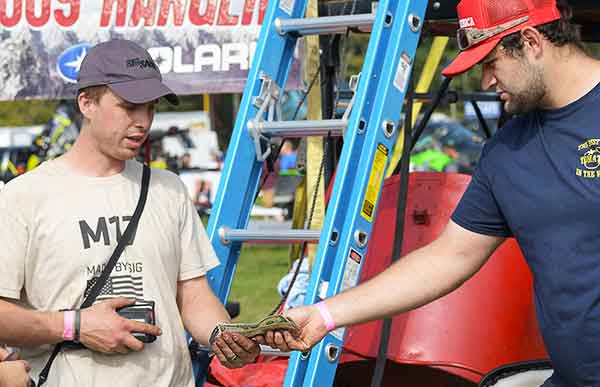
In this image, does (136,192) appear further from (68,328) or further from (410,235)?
(410,235)

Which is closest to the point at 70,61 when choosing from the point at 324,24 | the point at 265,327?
the point at 324,24

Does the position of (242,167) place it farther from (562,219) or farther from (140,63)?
(562,219)

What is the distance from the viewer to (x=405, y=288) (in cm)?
353

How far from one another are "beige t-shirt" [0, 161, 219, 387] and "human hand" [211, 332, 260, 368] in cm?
17

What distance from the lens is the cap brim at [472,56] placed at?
3.22m

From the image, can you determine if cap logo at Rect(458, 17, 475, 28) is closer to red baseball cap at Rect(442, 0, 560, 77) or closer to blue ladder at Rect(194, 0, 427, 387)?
red baseball cap at Rect(442, 0, 560, 77)

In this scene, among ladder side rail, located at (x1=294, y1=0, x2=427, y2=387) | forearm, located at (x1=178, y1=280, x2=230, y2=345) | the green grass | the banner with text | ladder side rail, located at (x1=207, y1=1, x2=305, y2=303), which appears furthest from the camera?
the green grass

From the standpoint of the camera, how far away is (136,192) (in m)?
3.73

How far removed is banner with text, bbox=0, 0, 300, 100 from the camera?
615 cm

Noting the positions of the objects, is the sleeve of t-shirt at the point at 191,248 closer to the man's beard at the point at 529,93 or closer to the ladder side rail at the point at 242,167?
the ladder side rail at the point at 242,167

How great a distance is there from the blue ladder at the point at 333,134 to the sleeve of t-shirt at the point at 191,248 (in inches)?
16.0

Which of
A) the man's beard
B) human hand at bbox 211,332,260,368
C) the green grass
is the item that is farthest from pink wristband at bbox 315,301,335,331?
the green grass

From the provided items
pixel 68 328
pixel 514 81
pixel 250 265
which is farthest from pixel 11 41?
pixel 250 265

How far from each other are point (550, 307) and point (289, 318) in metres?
0.81
